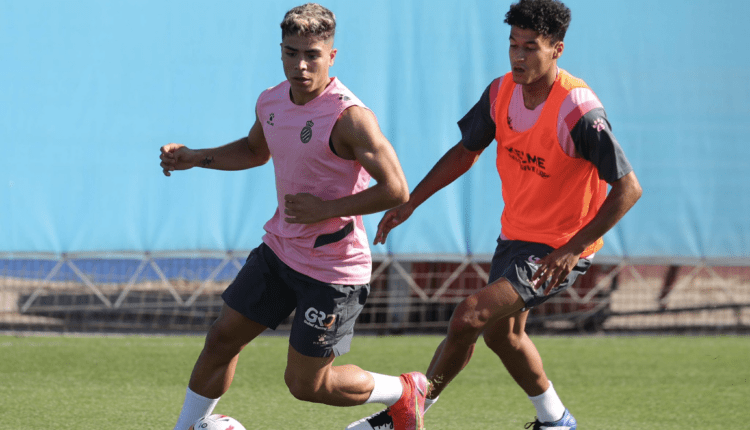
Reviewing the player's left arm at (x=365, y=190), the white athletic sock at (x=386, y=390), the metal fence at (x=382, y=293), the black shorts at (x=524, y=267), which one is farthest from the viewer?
the metal fence at (x=382, y=293)

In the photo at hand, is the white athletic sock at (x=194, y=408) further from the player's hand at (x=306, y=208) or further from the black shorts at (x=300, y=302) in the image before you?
the player's hand at (x=306, y=208)

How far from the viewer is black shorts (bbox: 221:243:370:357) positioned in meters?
3.97

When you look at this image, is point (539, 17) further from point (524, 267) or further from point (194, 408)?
point (194, 408)

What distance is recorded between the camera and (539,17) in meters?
4.13

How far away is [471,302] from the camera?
164 inches

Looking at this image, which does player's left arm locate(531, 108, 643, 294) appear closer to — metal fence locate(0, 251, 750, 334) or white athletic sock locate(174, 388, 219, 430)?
white athletic sock locate(174, 388, 219, 430)

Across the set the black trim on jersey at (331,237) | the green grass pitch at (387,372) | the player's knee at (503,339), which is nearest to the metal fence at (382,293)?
the green grass pitch at (387,372)

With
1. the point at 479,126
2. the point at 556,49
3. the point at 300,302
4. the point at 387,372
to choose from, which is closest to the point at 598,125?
the point at 556,49

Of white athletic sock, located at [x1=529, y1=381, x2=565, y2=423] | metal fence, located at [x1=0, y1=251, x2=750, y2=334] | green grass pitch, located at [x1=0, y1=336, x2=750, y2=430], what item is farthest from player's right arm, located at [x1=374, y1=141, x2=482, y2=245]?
metal fence, located at [x1=0, y1=251, x2=750, y2=334]

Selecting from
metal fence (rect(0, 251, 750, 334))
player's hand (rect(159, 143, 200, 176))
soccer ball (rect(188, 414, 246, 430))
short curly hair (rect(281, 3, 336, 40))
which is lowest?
metal fence (rect(0, 251, 750, 334))

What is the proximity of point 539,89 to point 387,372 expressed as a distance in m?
3.24

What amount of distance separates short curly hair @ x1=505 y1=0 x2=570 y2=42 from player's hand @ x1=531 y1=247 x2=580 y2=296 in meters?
0.98

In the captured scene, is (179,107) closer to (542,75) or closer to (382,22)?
(382,22)

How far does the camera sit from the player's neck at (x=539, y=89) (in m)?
4.26
